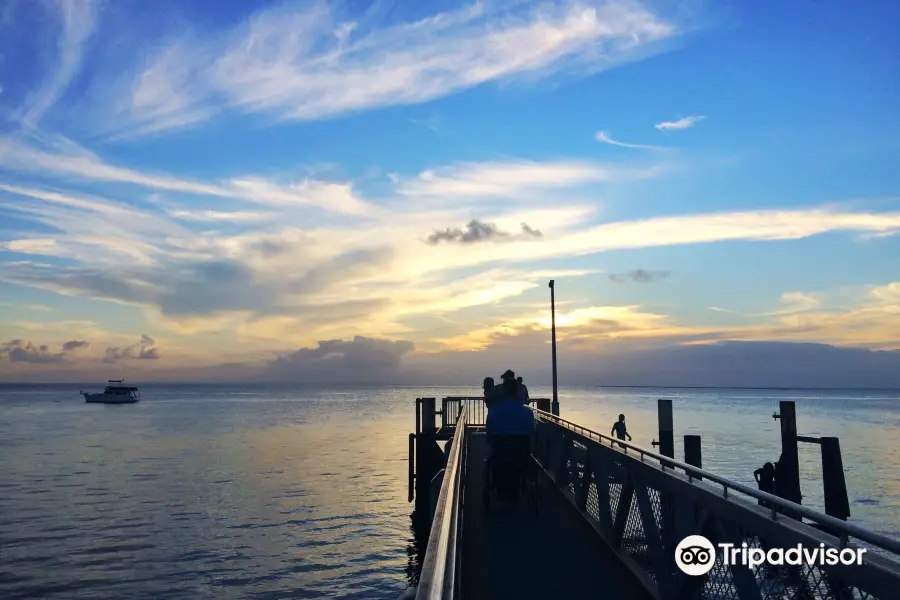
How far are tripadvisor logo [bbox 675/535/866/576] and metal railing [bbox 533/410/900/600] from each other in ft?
0.11

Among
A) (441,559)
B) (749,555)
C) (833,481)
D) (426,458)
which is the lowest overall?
(426,458)

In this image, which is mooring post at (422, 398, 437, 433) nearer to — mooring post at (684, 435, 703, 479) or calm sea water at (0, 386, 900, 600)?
calm sea water at (0, 386, 900, 600)

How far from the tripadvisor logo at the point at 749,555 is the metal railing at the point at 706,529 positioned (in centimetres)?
3

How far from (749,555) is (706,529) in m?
0.69

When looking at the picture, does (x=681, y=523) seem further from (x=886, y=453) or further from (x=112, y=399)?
(x=112, y=399)

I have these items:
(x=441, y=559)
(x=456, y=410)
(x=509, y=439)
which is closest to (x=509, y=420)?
(x=509, y=439)

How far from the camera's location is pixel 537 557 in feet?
26.6

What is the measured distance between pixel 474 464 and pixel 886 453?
45.4 meters

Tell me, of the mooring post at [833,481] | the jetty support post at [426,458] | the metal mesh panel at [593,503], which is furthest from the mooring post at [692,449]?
the jetty support post at [426,458]

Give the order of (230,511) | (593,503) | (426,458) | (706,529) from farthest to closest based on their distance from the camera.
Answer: (230,511)
(426,458)
(593,503)
(706,529)

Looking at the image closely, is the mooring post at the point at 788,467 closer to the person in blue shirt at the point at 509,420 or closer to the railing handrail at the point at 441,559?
the person in blue shirt at the point at 509,420

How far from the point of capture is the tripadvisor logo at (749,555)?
3807 millimetres

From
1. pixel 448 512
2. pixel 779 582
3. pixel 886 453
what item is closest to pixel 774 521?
pixel 779 582

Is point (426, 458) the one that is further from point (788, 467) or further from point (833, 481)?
point (833, 481)
